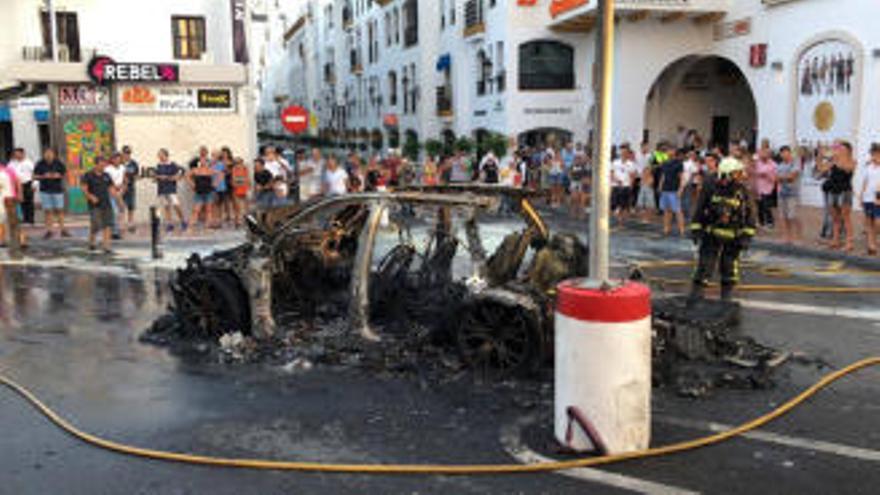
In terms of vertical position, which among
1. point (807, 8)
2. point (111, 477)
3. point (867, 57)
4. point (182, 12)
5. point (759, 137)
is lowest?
point (111, 477)

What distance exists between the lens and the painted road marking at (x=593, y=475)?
13.6 ft

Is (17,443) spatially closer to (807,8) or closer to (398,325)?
(398,325)

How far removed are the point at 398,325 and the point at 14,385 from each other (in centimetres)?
310

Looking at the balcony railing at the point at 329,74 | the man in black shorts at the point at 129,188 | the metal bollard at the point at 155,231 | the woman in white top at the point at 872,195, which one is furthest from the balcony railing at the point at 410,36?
the woman in white top at the point at 872,195

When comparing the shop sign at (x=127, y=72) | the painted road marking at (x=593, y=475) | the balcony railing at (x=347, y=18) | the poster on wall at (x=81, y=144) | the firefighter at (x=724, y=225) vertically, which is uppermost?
the balcony railing at (x=347, y=18)

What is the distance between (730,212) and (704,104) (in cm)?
1874

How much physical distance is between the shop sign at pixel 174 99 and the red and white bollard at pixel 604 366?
16.9 meters

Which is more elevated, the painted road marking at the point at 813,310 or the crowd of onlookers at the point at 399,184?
the crowd of onlookers at the point at 399,184

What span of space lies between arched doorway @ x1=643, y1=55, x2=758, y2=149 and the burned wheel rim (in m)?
20.4

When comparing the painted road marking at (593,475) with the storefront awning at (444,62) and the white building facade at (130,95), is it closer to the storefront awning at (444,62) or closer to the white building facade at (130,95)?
the white building facade at (130,95)

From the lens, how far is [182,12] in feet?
84.6

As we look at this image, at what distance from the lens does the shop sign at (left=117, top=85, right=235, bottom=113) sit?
18928mm

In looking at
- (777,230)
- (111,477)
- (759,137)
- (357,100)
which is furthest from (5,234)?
(357,100)

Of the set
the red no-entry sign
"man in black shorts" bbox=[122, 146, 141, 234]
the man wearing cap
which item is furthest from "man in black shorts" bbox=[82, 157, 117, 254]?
the red no-entry sign
